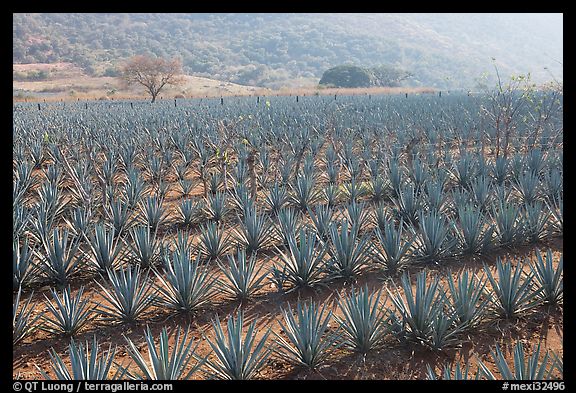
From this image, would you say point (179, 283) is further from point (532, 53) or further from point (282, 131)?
point (532, 53)

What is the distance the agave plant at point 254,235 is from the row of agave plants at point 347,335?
1907 millimetres

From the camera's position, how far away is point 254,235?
19.3ft

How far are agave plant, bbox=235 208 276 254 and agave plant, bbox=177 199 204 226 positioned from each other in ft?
4.42

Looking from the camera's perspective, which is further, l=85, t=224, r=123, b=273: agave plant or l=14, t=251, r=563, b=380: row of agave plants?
l=85, t=224, r=123, b=273: agave plant

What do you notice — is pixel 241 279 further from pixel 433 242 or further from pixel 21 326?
pixel 433 242

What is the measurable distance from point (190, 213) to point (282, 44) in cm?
11260

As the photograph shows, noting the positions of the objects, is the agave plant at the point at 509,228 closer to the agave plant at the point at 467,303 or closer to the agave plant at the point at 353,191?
the agave plant at the point at 467,303

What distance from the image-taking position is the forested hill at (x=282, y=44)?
90881 millimetres

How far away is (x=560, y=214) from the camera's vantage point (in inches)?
239

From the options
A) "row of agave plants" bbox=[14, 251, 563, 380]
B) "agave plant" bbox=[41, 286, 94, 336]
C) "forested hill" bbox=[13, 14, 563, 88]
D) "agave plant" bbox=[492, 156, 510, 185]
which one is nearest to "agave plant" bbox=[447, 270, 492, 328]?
"row of agave plants" bbox=[14, 251, 563, 380]

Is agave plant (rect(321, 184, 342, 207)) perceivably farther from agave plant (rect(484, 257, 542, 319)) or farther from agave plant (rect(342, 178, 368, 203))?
agave plant (rect(484, 257, 542, 319))

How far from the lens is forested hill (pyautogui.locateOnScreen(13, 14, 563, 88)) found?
9088 centimetres
